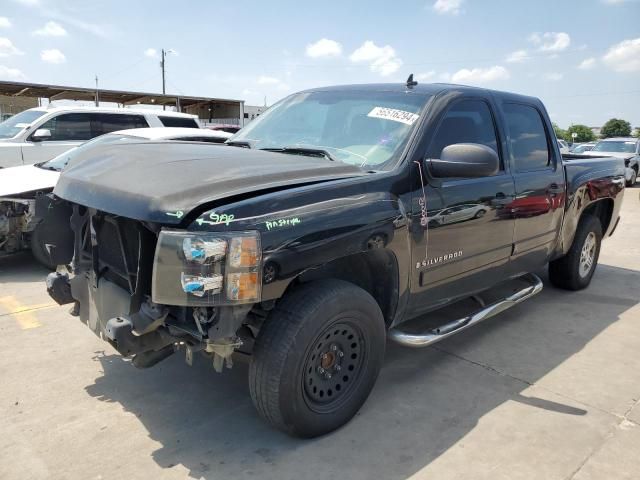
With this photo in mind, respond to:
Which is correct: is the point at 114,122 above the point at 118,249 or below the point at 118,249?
above

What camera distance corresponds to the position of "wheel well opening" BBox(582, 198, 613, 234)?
18.3 feet

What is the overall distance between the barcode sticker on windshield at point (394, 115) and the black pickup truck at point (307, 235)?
0.04 ft

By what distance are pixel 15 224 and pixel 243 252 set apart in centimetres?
467

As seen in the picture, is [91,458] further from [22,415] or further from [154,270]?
[154,270]

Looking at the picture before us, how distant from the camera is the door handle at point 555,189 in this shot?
444 cm

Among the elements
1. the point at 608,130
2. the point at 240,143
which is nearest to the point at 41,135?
the point at 240,143

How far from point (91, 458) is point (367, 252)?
1.79 meters

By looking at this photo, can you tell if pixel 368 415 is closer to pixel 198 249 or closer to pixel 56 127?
pixel 198 249

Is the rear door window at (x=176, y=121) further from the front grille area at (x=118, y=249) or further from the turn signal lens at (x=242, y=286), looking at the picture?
the turn signal lens at (x=242, y=286)

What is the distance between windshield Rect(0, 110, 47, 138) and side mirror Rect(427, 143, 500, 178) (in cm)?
934

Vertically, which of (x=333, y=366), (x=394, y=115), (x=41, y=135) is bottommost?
(x=333, y=366)

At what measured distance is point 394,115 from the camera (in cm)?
342

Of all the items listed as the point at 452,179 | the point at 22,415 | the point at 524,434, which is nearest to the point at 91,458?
the point at 22,415

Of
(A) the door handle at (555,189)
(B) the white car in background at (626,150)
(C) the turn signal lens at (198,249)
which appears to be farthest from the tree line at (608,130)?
(C) the turn signal lens at (198,249)
